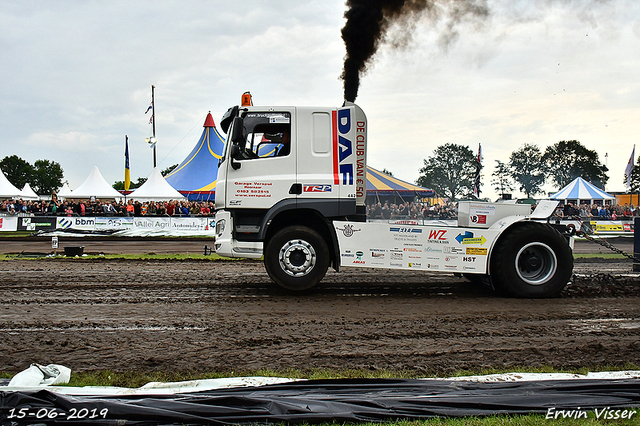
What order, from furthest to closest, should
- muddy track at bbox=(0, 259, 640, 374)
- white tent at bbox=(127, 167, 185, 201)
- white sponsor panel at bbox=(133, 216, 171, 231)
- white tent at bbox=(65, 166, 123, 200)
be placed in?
white tent at bbox=(65, 166, 123, 200)
white tent at bbox=(127, 167, 185, 201)
white sponsor panel at bbox=(133, 216, 171, 231)
muddy track at bbox=(0, 259, 640, 374)

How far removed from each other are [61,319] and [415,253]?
5.15 metres

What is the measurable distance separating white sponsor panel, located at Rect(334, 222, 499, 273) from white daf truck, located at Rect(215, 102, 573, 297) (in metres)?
→ 0.02

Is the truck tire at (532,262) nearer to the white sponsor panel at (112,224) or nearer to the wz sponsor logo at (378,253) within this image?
the wz sponsor logo at (378,253)

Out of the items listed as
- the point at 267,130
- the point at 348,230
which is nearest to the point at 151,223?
the point at 267,130

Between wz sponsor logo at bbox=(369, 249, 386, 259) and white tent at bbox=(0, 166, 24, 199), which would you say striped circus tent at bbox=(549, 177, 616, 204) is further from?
white tent at bbox=(0, 166, 24, 199)

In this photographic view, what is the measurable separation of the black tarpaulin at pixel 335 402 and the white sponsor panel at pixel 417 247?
374 cm

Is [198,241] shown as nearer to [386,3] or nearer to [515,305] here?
[386,3]

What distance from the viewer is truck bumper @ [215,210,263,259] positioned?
24.4 feet

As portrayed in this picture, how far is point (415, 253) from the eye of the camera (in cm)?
734

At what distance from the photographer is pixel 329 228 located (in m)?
7.46

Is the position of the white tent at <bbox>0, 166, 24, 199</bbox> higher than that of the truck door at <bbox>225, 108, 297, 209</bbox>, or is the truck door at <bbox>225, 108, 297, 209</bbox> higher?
the white tent at <bbox>0, 166, 24, 199</bbox>

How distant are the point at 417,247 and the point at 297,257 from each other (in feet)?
6.35

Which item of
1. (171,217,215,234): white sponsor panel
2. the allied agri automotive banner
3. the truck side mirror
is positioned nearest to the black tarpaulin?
the truck side mirror

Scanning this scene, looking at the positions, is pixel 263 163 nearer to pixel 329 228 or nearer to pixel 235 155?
pixel 235 155
